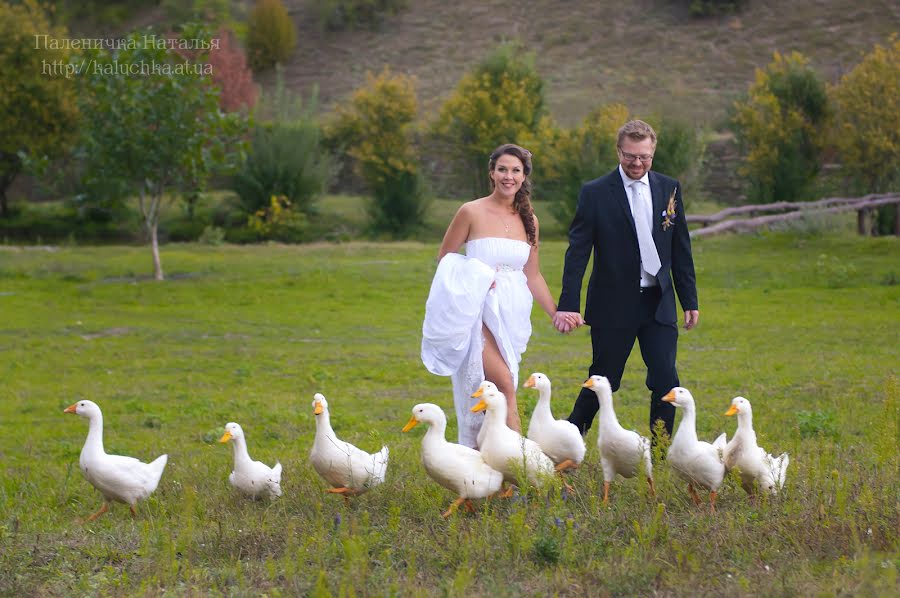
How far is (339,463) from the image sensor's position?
22.2ft

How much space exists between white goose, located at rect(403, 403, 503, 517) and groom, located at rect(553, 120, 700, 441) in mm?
1429

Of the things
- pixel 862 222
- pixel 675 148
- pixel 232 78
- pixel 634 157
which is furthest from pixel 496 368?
pixel 232 78

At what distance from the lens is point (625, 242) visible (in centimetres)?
742

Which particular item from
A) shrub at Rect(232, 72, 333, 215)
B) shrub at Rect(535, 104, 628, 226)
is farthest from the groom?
shrub at Rect(232, 72, 333, 215)

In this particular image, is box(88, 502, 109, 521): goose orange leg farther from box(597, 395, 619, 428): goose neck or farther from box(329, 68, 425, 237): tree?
box(329, 68, 425, 237): tree

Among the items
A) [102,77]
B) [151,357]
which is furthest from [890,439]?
[102,77]

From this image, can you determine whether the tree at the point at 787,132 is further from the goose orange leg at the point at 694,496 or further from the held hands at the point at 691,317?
the goose orange leg at the point at 694,496

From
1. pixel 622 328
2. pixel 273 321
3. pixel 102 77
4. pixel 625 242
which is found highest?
pixel 102 77

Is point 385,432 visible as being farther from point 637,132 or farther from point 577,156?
point 577,156

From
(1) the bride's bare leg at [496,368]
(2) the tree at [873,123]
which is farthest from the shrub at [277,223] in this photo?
(1) the bride's bare leg at [496,368]

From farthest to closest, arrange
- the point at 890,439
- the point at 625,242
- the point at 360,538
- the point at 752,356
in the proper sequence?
the point at 752,356 → the point at 625,242 → the point at 890,439 → the point at 360,538

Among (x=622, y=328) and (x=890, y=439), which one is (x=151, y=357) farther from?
(x=890, y=439)

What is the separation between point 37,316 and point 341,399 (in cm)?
1026

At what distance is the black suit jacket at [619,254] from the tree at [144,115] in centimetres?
1882
